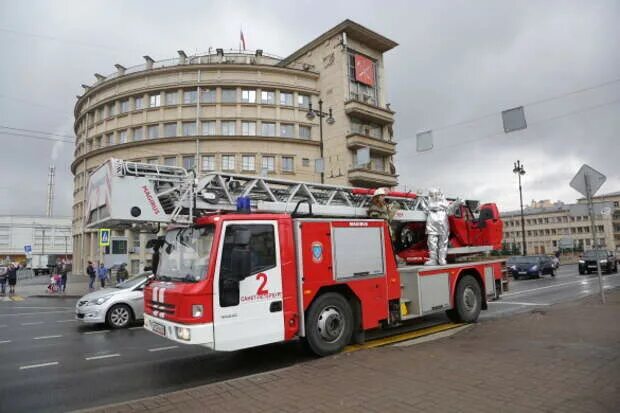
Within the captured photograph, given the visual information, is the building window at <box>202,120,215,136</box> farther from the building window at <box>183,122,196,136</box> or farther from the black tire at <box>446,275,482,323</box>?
the black tire at <box>446,275,482,323</box>

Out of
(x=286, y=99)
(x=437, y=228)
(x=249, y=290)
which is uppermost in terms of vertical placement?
(x=286, y=99)

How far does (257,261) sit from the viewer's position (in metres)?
6.35

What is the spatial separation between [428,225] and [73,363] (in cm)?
770

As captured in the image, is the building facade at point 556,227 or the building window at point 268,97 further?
the building facade at point 556,227

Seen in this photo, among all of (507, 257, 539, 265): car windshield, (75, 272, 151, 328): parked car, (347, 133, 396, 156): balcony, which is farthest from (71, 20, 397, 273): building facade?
(75, 272, 151, 328): parked car

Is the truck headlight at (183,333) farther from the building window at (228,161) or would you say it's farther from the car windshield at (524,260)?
the building window at (228,161)

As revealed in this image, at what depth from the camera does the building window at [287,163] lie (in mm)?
40750

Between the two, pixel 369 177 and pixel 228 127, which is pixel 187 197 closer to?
pixel 369 177

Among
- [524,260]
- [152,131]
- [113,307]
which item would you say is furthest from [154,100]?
[524,260]

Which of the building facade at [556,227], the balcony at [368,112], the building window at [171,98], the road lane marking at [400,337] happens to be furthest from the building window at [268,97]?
the building facade at [556,227]

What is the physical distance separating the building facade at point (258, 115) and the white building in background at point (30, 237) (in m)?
56.4

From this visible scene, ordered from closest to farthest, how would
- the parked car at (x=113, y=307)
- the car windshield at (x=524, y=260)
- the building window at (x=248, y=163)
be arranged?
the parked car at (x=113, y=307), the car windshield at (x=524, y=260), the building window at (x=248, y=163)

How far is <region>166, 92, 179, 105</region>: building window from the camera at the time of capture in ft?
135

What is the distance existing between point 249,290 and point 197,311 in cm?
81
